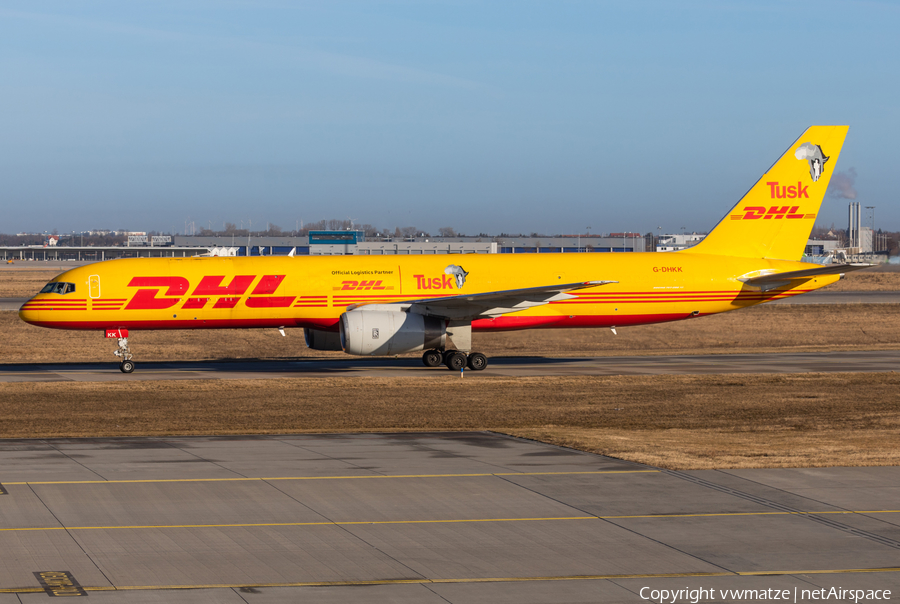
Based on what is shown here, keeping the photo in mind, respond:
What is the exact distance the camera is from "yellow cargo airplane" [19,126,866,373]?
3650 centimetres

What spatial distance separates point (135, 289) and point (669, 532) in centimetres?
2831

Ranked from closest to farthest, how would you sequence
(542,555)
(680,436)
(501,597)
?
(501,597) < (542,555) < (680,436)

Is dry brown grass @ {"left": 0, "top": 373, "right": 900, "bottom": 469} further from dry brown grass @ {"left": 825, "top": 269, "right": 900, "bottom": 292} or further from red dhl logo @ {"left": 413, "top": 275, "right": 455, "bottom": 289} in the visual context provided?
dry brown grass @ {"left": 825, "top": 269, "right": 900, "bottom": 292}

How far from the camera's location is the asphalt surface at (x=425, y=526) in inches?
428

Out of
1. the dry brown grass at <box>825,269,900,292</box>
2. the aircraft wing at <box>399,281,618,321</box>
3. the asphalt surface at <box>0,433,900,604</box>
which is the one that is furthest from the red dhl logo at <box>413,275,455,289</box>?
the dry brown grass at <box>825,269,900,292</box>

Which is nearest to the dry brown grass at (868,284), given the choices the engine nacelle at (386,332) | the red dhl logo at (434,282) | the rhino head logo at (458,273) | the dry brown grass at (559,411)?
the dry brown grass at (559,411)

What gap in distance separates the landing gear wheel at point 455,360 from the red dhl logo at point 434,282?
2.69 meters

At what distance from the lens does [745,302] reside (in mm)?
40562

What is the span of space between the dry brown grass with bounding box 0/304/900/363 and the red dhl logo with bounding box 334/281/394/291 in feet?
27.4

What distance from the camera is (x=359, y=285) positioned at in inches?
1486

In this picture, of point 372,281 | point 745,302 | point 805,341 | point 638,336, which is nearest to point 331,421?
point 372,281

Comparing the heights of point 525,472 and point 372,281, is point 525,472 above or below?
below

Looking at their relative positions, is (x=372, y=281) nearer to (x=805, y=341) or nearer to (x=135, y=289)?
(x=135, y=289)

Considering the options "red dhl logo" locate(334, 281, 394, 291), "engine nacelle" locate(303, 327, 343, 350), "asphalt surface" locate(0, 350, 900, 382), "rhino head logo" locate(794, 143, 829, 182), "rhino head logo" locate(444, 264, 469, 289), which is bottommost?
"asphalt surface" locate(0, 350, 900, 382)
